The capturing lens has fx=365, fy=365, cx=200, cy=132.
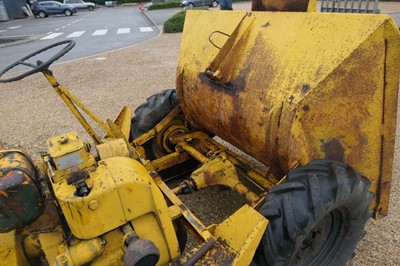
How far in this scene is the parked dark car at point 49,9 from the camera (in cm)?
2994

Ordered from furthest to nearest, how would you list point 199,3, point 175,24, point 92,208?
point 199,3 < point 175,24 < point 92,208

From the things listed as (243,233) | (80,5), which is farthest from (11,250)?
(80,5)

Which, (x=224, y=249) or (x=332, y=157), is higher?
(x=332, y=157)

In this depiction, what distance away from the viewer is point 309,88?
2.12 metres

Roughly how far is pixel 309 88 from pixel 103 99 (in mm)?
5349

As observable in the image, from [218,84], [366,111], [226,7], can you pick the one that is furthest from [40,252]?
[226,7]

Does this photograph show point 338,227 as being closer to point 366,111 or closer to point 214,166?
point 366,111

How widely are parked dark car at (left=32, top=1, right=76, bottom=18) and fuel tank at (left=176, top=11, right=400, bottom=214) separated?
31.4 meters

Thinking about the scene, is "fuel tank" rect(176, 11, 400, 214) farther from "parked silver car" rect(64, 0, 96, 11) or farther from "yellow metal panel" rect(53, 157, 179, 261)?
"parked silver car" rect(64, 0, 96, 11)

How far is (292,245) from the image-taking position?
6.69 feet

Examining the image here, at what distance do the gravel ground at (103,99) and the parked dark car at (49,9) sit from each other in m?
22.4

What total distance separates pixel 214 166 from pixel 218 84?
0.66 meters

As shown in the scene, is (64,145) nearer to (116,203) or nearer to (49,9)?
(116,203)

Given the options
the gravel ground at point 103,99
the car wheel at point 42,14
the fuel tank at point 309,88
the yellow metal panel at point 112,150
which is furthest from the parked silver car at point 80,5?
the yellow metal panel at point 112,150
